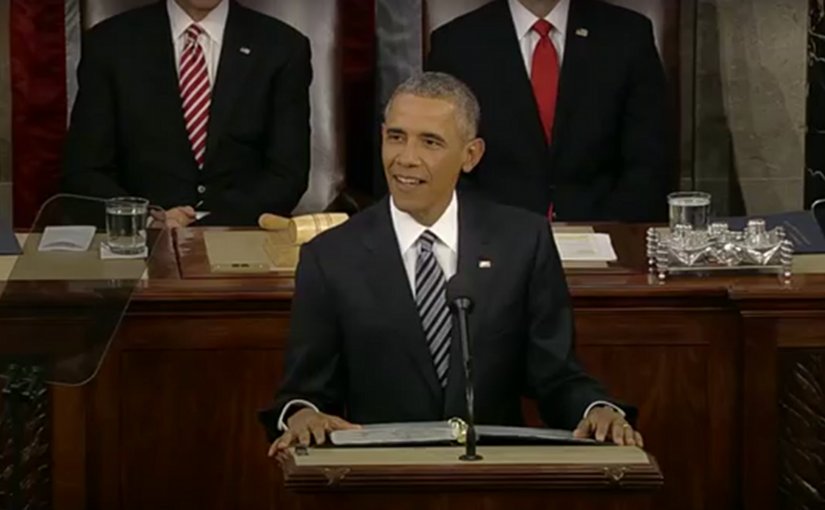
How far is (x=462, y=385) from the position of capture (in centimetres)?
399

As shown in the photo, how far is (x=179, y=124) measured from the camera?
19.7ft

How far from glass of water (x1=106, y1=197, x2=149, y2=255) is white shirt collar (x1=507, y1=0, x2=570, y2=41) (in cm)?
150

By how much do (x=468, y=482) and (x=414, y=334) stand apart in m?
0.67

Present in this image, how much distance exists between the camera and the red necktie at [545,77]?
19.6 feet

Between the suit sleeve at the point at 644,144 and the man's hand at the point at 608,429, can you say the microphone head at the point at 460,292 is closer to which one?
the man's hand at the point at 608,429

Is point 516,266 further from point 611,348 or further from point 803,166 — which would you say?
point 803,166

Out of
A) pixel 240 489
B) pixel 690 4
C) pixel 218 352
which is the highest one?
pixel 690 4

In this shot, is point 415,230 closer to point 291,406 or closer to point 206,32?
point 291,406

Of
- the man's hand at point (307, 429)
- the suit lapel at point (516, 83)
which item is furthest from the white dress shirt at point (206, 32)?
the man's hand at point (307, 429)

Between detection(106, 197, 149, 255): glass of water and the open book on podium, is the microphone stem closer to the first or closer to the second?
the open book on podium

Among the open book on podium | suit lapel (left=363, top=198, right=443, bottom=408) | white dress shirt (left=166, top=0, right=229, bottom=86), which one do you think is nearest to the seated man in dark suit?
suit lapel (left=363, top=198, right=443, bottom=408)

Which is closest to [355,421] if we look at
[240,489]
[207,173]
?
[240,489]

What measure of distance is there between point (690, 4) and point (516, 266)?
2.65 metres

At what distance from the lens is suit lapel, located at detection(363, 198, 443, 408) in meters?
4.02
